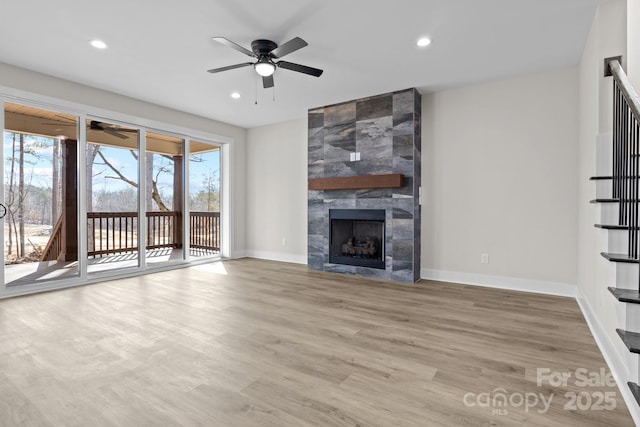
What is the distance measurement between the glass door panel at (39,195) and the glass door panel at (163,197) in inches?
41.6

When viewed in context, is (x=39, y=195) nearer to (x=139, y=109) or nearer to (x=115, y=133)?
(x=115, y=133)

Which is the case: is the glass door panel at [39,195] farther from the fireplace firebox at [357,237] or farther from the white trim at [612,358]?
the white trim at [612,358]

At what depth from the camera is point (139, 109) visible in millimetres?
4789

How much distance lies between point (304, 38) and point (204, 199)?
13.0ft

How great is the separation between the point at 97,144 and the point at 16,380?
362 cm

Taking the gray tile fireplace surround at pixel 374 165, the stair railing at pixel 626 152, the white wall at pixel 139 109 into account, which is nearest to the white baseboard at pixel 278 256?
the white wall at pixel 139 109

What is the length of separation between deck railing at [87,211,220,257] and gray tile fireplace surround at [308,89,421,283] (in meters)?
2.45

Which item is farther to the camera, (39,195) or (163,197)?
(163,197)

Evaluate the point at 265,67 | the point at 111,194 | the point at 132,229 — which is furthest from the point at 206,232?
the point at 265,67

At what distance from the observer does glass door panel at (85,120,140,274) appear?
4.50 meters

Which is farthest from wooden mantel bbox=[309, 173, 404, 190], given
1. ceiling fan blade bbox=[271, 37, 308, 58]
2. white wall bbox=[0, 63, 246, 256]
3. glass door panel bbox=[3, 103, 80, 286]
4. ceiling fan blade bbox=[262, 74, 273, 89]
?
glass door panel bbox=[3, 103, 80, 286]

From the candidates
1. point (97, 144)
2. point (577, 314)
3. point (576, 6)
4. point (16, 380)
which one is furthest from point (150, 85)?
point (577, 314)

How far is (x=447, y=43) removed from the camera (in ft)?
10.3

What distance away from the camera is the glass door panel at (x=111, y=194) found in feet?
14.8
